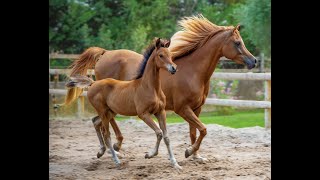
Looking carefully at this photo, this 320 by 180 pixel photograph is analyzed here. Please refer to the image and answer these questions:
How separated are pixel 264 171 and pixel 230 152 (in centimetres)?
170

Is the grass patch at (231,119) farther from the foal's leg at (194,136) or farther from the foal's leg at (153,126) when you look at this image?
the foal's leg at (153,126)

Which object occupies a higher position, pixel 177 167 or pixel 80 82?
pixel 80 82

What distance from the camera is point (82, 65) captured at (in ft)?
26.2

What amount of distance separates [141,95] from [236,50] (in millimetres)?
1398

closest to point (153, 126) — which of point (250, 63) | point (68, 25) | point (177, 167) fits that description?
point (177, 167)

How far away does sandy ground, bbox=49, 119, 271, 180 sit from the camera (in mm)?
5812

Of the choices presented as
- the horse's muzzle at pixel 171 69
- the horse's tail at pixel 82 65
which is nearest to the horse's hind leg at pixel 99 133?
A: the horse's tail at pixel 82 65

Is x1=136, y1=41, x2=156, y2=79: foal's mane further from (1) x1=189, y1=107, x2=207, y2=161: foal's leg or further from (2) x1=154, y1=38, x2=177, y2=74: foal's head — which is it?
(1) x1=189, y1=107, x2=207, y2=161: foal's leg

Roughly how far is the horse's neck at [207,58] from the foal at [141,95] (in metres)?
0.69

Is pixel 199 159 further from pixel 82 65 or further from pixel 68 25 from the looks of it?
pixel 68 25

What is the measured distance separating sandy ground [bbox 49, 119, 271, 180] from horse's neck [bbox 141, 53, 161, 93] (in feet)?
3.11
